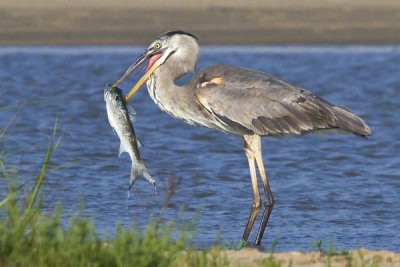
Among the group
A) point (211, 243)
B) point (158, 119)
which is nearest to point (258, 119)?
point (211, 243)

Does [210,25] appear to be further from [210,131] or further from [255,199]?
[255,199]

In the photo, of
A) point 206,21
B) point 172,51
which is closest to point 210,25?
point 206,21

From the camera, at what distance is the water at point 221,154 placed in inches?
308

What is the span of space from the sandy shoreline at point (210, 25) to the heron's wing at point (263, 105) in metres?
9.37

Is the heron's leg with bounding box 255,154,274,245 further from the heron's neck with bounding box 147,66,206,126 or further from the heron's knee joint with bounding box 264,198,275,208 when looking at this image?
the heron's neck with bounding box 147,66,206,126

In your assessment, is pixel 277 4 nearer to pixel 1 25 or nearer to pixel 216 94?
pixel 1 25

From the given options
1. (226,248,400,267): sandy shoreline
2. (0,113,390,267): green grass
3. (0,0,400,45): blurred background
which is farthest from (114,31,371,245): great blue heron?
(0,0,400,45): blurred background

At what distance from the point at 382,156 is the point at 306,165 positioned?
837 millimetres

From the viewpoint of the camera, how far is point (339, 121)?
7.29 metres

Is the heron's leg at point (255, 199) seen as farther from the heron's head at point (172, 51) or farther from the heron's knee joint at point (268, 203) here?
the heron's head at point (172, 51)

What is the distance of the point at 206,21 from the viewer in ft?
59.2

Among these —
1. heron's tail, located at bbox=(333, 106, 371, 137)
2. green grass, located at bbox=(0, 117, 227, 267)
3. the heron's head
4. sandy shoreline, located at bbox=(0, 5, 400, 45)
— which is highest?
sandy shoreline, located at bbox=(0, 5, 400, 45)

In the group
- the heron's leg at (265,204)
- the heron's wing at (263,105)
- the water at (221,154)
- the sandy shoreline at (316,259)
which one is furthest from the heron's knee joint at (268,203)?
the sandy shoreline at (316,259)

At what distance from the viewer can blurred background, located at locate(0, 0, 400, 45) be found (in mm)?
17188
